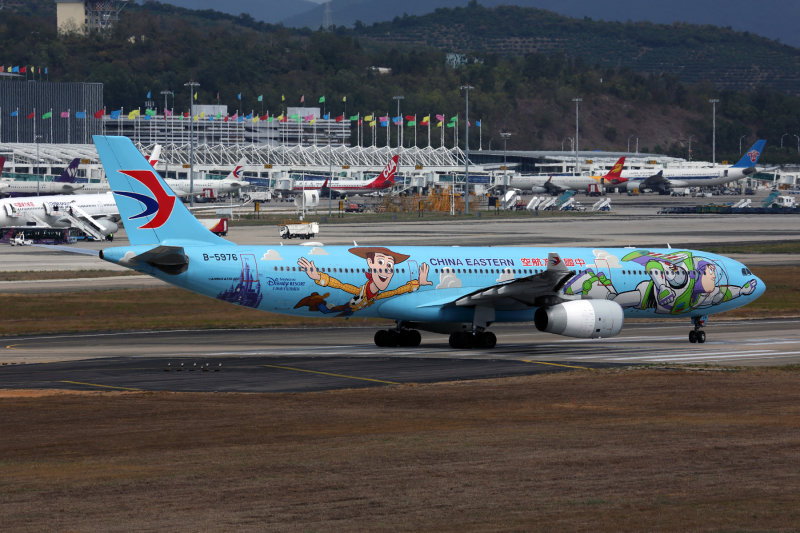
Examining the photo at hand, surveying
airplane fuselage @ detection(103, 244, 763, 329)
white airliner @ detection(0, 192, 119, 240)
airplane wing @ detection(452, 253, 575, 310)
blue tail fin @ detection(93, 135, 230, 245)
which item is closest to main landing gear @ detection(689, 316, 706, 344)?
airplane fuselage @ detection(103, 244, 763, 329)

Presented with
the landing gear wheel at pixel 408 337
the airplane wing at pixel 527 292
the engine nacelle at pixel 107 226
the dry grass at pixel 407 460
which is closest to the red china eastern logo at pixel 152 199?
the landing gear wheel at pixel 408 337

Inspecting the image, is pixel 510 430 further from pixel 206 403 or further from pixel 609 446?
pixel 206 403

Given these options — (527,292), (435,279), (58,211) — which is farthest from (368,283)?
(58,211)

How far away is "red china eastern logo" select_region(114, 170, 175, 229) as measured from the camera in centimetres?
3822

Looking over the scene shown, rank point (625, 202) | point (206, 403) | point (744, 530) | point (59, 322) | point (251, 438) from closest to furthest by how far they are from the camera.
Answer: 1. point (744, 530)
2. point (251, 438)
3. point (206, 403)
4. point (59, 322)
5. point (625, 202)

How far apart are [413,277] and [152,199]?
8922 millimetres

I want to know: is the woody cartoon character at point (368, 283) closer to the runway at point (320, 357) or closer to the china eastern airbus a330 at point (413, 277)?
the china eastern airbus a330 at point (413, 277)

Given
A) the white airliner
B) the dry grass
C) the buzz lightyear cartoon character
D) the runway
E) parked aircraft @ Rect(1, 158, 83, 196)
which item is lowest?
the runway

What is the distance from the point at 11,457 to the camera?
65.3ft

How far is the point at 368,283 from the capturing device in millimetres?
39500

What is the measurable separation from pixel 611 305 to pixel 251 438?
66.1 feet

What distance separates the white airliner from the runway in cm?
6119

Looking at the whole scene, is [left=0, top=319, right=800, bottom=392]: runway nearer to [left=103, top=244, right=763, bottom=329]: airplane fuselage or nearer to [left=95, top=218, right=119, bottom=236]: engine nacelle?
[left=103, top=244, right=763, bottom=329]: airplane fuselage

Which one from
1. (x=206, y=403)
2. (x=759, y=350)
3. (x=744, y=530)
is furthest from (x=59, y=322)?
(x=744, y=530)
